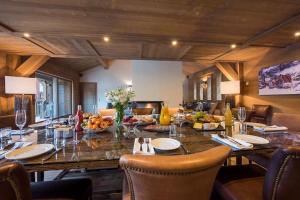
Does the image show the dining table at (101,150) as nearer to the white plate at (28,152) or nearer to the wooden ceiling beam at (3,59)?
the white plate at (28,152)

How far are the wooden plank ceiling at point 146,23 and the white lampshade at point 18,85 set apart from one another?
674 millimetres

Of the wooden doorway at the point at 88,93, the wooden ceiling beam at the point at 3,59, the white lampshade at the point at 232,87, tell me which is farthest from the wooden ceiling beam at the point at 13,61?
the white lampshade at the point at 232,87

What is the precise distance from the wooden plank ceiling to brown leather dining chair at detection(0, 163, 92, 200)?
1826mm

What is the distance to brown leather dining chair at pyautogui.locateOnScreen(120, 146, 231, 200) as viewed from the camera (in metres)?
0.66

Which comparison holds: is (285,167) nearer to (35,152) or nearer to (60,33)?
(35,152)

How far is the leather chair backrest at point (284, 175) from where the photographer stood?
0.79 metres

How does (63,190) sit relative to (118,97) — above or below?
below

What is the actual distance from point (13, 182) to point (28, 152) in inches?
18.3

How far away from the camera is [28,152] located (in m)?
1.06

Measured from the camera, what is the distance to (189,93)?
32.8 ft

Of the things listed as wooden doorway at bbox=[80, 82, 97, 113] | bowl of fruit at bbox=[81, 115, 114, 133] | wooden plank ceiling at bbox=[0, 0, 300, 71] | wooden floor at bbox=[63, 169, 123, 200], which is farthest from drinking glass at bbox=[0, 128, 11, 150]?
wooden doorway at bbox=[80, 82, 97, 113]

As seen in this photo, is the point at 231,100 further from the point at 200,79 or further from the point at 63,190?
the point at 63,190

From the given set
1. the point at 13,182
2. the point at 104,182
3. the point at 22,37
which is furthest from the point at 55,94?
the point at 13,182

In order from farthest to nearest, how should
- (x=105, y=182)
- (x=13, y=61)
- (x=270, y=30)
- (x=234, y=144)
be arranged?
(x=13, y=61) → (x=270, y=30) → (x=105, y=182) → (x=234, y=144)
